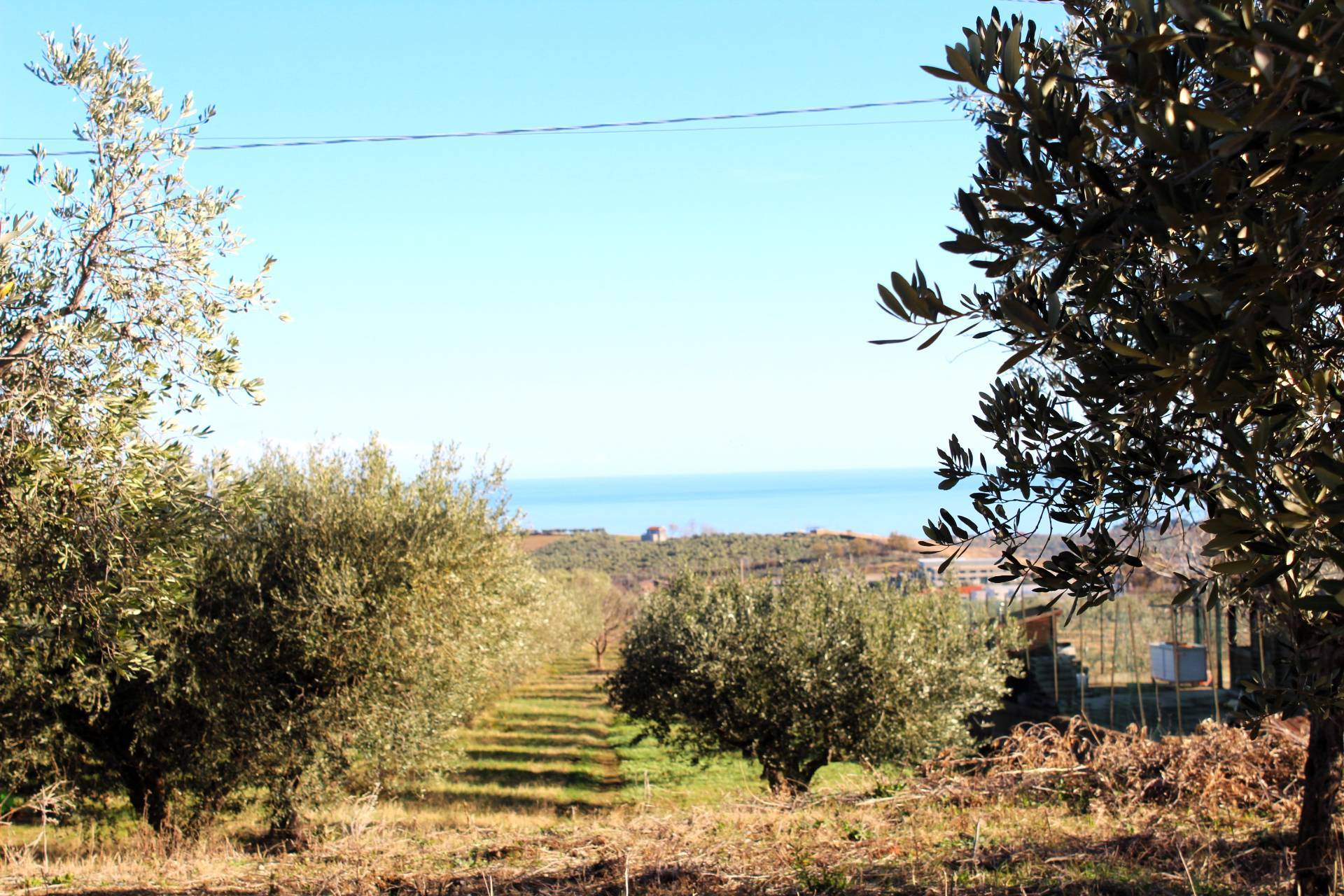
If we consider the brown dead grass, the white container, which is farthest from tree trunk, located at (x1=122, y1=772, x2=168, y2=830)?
the white container

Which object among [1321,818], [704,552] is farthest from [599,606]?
[1321,818]

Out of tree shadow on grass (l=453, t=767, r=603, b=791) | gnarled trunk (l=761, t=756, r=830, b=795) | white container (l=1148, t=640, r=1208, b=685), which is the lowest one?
tree shadow on grass (l=453, t=767, r=603, b=791)

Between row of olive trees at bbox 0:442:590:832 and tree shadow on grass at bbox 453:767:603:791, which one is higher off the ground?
row of olive trees at bbox 0:442:590:832

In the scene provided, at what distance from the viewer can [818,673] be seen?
14.8m

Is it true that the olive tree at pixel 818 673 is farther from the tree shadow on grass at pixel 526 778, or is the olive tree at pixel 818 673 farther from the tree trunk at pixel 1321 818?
the tree trunk at pixel 1321 818

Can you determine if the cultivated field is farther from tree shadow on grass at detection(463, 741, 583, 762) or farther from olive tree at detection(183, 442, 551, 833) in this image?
tree shadow on grass at detection(463, 741, 583, 762)

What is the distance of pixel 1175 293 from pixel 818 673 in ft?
43.2

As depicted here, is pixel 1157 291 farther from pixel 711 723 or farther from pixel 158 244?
pixel 711 723

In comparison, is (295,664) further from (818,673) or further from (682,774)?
(682,774)

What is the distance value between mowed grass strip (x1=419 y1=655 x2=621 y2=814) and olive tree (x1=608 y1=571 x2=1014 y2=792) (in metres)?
3.40

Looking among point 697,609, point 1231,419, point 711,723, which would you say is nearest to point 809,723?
point 711,723

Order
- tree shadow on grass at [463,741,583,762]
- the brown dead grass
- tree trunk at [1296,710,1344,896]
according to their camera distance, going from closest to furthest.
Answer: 1. tree trunk at [1296,710,1344,896]
2. the brown dead grass
3. tree shadow on grass at [463,741,583,762]

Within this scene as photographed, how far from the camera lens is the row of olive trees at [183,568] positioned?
5.85 meters

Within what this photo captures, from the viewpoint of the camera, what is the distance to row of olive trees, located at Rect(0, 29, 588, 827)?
585 centimetres
